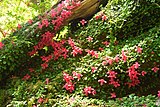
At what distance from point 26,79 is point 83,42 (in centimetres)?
159

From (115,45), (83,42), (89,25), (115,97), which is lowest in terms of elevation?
(115,97)

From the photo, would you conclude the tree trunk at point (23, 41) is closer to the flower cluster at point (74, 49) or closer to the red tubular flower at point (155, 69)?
the flower cluster at point (74, 49)

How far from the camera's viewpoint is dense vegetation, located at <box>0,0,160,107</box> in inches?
176

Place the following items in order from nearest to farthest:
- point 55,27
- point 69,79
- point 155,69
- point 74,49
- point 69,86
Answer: point 155,69 → point 69,86 → point 69,79 → point 74,49 → point 55,27

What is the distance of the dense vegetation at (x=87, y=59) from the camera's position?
448cm

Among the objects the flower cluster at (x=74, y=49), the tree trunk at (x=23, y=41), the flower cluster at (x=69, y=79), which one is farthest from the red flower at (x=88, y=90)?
the tree trunk at (x=23, y=41)

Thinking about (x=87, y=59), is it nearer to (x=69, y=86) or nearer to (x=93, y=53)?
(x=93, y=53)

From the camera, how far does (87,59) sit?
519 cm

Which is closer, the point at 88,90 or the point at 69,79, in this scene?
the point at 88,90

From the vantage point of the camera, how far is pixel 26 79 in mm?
5457

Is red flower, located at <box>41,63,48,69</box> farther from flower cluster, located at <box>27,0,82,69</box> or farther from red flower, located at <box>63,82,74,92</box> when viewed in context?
red flower, located at <box>63,82,74,92</box>

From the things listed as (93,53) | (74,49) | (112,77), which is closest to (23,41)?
(74,49)

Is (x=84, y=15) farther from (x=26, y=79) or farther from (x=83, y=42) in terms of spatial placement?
(x=26, y=79)

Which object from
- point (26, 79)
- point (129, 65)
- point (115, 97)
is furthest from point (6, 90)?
point (129, 65)
